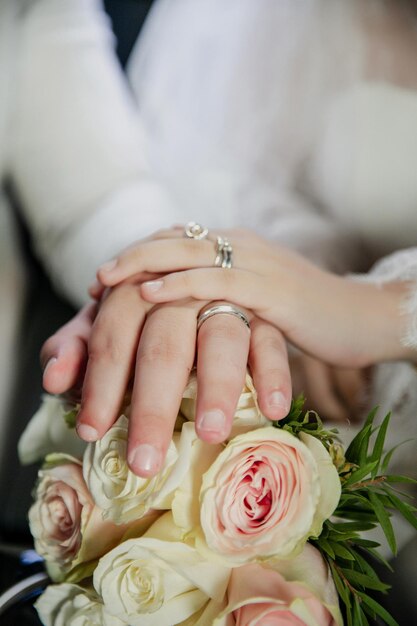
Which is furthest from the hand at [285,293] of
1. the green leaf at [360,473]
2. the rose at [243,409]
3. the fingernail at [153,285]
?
the green leaf at [360,473]

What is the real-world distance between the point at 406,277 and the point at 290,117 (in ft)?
1.57

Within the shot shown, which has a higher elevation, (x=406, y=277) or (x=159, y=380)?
(x=159, y=380)

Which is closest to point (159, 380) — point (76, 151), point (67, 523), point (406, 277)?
point (67, 523)

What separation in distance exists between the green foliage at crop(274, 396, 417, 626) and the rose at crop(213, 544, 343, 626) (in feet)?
0.04

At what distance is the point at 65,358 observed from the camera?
1.85 feet

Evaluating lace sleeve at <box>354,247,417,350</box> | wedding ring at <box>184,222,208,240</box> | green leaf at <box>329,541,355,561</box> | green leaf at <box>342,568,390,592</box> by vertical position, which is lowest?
lace sleeve at <box>354,247,417,350</box>

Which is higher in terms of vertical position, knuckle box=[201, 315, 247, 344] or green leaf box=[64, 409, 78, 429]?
knuckle box=[201, 315, 247, 344]

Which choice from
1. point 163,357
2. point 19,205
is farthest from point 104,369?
point 19,205

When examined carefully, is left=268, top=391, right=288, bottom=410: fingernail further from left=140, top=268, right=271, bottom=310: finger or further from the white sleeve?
the white sleeve

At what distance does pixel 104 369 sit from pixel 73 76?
69cm

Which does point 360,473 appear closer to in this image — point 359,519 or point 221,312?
point 359,519

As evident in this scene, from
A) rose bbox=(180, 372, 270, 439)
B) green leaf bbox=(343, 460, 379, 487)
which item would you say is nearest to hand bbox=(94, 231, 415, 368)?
rose bbox=(180, 372, 270, 439)

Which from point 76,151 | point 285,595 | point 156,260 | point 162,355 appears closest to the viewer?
point 285,595

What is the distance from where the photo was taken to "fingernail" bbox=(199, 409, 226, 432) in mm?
416
